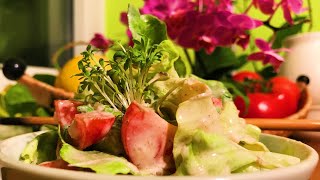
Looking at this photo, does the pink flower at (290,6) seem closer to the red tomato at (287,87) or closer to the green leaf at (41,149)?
the red tomato at (287,87)

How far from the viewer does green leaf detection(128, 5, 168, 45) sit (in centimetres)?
52

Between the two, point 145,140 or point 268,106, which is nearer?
point 145,140

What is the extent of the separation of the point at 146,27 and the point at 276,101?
609 millimetres

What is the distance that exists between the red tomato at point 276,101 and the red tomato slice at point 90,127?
2.12 ft

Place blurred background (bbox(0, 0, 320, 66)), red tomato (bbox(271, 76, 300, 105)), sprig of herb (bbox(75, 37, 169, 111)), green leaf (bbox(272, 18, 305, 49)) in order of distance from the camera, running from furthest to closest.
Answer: blurred background (bbox(0, 0, 320, 66)) < green leaf (bbox(272, 18, 305, 49)) < red tomato (bbox(271, 76, 300, 105)) < sprig of herb (bbox(75, 37, 169, 111))

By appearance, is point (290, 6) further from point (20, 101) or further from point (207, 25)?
point (20, 101)

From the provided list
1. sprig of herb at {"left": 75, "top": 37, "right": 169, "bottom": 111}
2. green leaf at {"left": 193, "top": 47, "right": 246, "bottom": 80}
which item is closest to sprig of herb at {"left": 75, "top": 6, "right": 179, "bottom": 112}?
sprig of herb at {"left": 75, "top": 37, "right": 169, "bottom": 111}

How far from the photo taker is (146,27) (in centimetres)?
54

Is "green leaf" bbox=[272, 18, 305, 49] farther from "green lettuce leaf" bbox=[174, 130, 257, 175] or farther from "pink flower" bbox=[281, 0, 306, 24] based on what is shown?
"green lettuce leaf" bbox=[174, 130, 257, 175]

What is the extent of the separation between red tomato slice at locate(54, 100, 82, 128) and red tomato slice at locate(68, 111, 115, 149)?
0.03 m

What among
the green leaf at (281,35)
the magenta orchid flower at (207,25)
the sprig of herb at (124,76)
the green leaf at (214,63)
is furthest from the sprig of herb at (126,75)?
the green leaf at (281,35)

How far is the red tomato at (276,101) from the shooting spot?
1.05 meters

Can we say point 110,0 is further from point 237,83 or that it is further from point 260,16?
point 237,83

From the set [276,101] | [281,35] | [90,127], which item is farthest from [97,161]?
[281,35]
